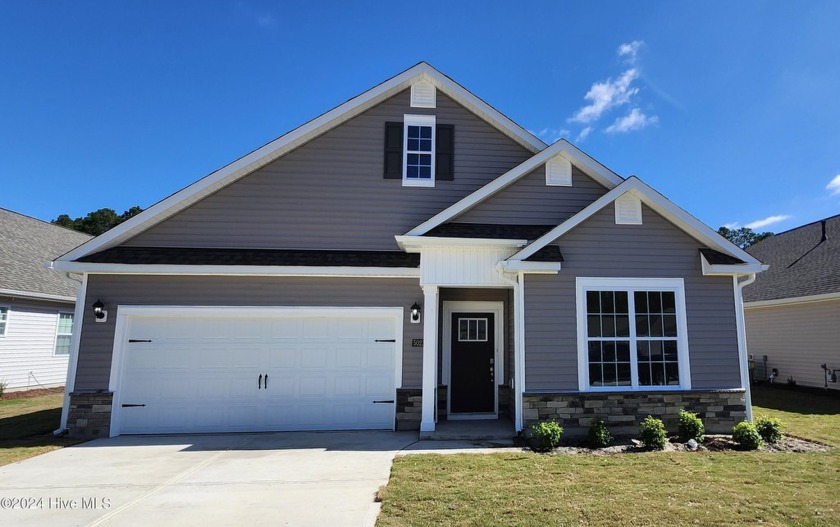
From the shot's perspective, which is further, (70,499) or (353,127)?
(353,127)

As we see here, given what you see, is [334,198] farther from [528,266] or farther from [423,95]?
[528,266]

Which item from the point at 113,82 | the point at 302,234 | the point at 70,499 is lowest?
the point at 70,499

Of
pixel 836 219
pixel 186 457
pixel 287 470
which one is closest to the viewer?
pixel 287 470

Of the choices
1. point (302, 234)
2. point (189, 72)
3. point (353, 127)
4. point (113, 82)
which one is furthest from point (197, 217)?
point (113, 82)

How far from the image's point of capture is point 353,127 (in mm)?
10141

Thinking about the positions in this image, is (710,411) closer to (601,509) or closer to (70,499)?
(601,509)

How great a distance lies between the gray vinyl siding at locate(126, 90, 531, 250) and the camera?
955cm

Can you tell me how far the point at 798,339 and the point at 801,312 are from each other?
877 mm

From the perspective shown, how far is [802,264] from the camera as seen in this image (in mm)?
16250

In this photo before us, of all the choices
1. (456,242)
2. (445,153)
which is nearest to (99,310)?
(456,242)

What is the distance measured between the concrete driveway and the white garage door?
2.14 ft

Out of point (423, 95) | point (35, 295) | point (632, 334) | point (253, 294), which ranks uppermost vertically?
point (423, 95)

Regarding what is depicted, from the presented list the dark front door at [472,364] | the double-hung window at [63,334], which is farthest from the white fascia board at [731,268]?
the double-hung window at [63,334]

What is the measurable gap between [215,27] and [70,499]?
927 centimetres
